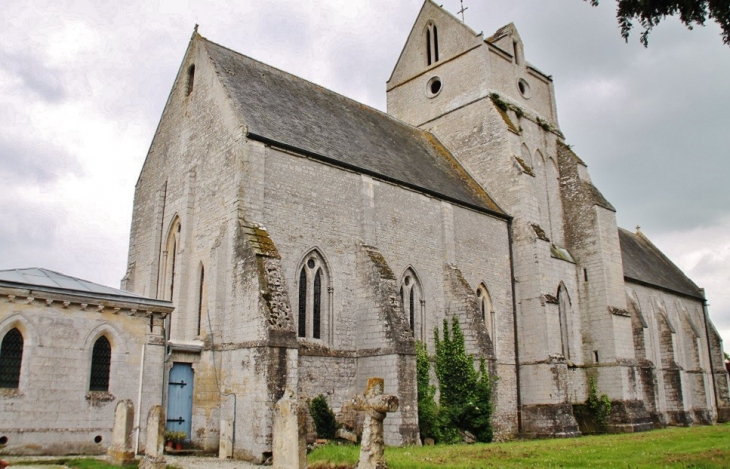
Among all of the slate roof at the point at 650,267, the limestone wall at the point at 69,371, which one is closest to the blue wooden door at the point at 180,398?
the limestone wall at the point at 69,371

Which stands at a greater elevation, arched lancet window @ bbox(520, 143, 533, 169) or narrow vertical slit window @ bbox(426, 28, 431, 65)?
narrow vertical slit window @ bbox(426, 28, 431, 65)

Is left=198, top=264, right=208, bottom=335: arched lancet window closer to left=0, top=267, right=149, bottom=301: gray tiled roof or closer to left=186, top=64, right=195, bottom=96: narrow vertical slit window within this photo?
left=0, top=267, right=149, bottom=301: gray tiled roof

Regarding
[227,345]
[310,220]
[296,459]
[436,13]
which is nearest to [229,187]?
[310,220]

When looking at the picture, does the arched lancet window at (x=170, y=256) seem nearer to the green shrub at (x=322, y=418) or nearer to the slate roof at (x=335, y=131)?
the slate roof at (x=335, y=131)

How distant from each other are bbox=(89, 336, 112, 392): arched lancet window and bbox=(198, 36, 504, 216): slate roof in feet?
24.1

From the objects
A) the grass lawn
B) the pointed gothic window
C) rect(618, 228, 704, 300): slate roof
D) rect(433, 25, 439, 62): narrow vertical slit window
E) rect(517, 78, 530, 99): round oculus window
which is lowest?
the grass lawn

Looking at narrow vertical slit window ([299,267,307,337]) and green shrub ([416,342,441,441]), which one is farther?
green shrub ([416,342,441,441])

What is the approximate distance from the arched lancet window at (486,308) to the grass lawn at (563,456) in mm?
7298

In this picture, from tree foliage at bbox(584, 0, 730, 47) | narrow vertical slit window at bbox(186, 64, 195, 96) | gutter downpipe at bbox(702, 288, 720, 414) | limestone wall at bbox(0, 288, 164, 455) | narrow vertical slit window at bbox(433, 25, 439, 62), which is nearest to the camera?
tree foliage at bbox(584, 0, 730, 47)

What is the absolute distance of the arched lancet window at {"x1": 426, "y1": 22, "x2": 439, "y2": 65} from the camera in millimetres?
33438

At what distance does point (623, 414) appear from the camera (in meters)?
25.9

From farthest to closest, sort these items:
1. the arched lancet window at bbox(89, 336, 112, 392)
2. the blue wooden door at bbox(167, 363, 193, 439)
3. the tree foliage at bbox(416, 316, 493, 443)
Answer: the tree foliage at bbox(416, 316, 493, 443) < the blue wooden door at bbox(167, 363, 193, 439) < the arched lancet window at bbox(89, 336, 112, 392)

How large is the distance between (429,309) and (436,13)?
1906 centimetres

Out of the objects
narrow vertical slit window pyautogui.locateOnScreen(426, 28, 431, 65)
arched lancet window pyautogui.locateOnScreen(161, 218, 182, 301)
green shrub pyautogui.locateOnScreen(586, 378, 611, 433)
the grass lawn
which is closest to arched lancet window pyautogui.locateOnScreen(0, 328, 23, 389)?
arched lancet window pyautogui.locateOnScreen(161, 218, 182, 301)
